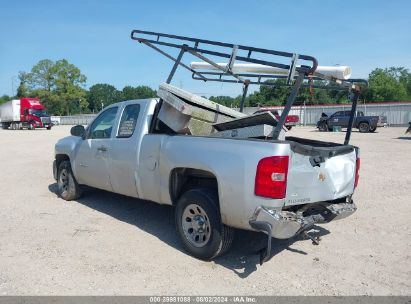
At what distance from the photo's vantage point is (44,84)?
90.6 metres

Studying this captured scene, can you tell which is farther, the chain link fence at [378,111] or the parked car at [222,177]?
the chain link fence at [378,111]

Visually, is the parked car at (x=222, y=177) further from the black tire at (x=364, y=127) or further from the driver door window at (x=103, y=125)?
the black tire at (x=364, y=127)

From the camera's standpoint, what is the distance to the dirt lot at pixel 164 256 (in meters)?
3.99

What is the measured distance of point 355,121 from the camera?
1188 inches

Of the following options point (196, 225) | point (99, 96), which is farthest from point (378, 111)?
point (99, 96)

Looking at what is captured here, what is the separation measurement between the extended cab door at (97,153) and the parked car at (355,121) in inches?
975

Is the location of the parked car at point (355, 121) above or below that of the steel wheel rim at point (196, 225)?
above

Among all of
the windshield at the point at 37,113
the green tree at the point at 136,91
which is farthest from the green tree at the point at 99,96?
the windshield at the point at 37,113

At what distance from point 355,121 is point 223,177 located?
2833cm

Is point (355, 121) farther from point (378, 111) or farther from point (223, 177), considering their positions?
point (223, 177)

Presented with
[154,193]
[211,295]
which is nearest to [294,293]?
[211,295]

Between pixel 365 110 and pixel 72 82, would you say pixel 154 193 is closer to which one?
pixel 365 110

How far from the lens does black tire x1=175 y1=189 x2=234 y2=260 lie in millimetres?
4402

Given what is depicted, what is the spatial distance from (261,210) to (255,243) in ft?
4.69
